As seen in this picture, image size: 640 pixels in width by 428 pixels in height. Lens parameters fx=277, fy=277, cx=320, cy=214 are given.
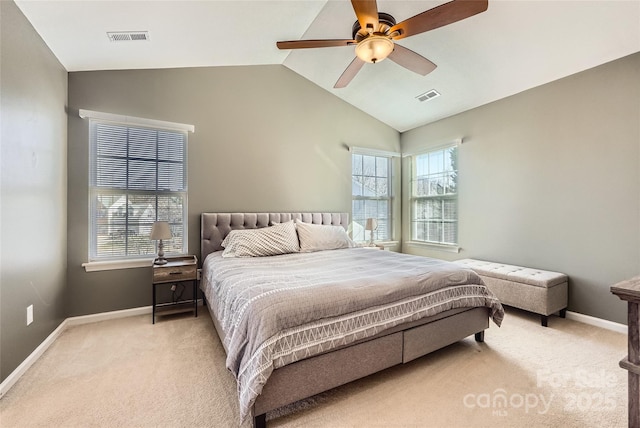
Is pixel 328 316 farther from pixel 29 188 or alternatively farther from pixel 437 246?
pixel 437 246

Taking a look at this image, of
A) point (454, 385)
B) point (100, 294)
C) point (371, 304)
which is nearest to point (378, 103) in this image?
point (371, 304)

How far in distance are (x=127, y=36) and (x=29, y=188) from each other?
160 cm

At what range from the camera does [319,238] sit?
365 cm

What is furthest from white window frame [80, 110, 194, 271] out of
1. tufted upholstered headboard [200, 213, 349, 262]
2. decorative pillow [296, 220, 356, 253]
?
decorative pillow [296, 220, 356, 253]

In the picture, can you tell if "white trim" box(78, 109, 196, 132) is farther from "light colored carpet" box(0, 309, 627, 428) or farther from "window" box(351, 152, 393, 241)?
"window" box(351, 152, 393, 241)

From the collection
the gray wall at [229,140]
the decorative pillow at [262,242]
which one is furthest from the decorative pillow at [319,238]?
the gray wall at [229,140]

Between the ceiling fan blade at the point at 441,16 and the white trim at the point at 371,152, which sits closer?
the ceiling fan blade at the point at 441,16

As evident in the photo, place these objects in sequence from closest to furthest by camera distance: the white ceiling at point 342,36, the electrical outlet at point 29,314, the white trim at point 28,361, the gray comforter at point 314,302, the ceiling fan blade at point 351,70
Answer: the gray comforter at point 314,302 → the white trim at point 28,361 → the electrical outlet at point 29,314 → the white ceiling at point 342,36 → the ceiling fan blade at point 351,70

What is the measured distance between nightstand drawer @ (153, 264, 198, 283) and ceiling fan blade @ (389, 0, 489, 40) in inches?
118

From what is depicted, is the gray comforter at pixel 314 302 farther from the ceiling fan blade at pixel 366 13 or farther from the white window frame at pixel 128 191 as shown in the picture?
the ceiling fan blade at pixel 366 13

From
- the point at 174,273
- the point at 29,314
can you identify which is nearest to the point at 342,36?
the point at 174,273

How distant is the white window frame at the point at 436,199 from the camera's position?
445cm

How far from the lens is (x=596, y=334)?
2.72m

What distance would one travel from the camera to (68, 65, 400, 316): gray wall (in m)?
3.03
